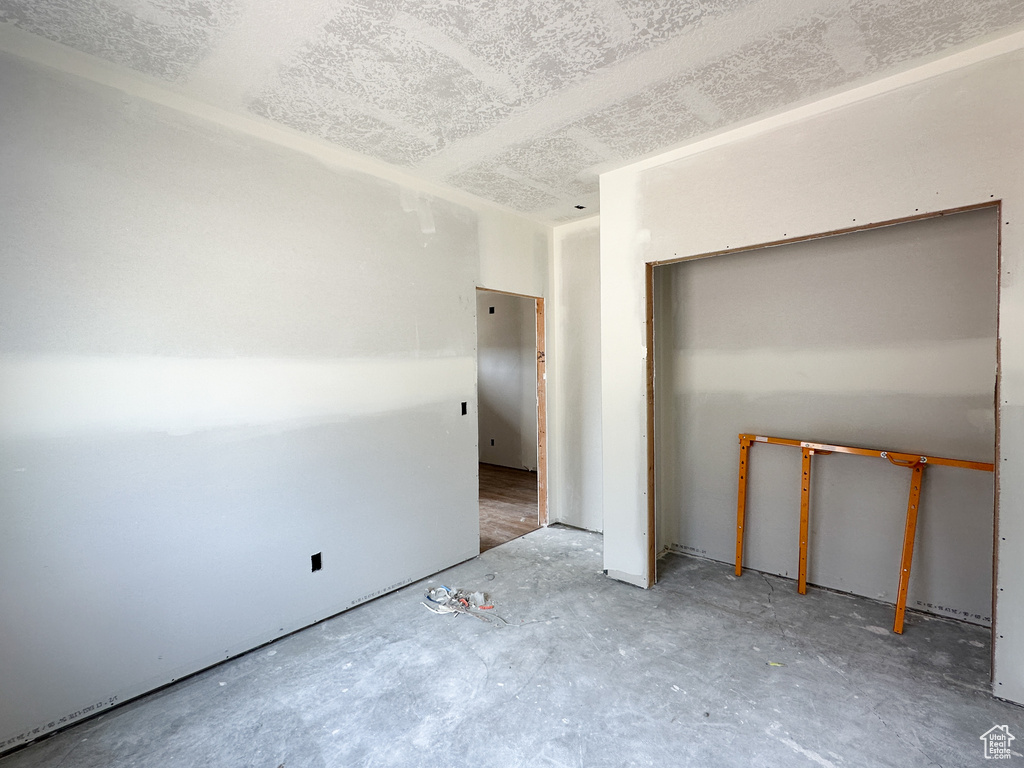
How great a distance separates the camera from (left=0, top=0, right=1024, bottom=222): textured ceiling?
5.87 feet

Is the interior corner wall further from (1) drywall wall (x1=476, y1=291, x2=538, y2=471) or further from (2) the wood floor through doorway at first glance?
(1) drywall wall (x1=476, y1=291, x2=538, y2=471)

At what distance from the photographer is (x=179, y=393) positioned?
232cm

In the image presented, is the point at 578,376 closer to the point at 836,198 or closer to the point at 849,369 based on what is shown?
the point at 849,369

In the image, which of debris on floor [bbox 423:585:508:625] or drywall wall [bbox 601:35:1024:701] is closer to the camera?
drywall wall [bbox 601:35:1024:701]

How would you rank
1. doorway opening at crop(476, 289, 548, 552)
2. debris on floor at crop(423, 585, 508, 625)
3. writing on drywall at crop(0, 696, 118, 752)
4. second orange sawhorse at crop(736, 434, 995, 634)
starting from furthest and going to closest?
doorway opening at crop(476, 289, 548, 552) → debris on floor at crop(423, 585, 508, 625) → second orange sawhorse at crop(736, 434, 995, 634) → writing on drywall at crop(0, 696, 118, 752)

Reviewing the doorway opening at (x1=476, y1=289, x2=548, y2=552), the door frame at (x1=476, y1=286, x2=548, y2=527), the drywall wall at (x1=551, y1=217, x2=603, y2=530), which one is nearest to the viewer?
the drywall wall at (x1=551, y1=217, x2=603, y2=530)

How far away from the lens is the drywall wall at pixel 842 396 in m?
2.66

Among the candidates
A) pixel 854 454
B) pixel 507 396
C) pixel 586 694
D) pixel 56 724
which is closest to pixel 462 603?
pixel 586 694

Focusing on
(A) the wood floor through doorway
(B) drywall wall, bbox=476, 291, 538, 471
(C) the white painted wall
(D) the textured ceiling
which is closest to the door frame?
(A) the wood floor through doorway

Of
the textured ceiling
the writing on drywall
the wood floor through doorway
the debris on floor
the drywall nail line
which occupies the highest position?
the textured ceiling

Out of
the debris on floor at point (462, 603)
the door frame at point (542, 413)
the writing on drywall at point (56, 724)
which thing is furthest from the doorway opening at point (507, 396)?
the writing on drywall at point (56, 724)

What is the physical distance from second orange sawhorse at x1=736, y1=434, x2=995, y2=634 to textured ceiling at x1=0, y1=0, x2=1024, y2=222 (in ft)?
6.35

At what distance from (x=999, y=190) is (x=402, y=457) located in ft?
10.9

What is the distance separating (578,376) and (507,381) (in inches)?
109
